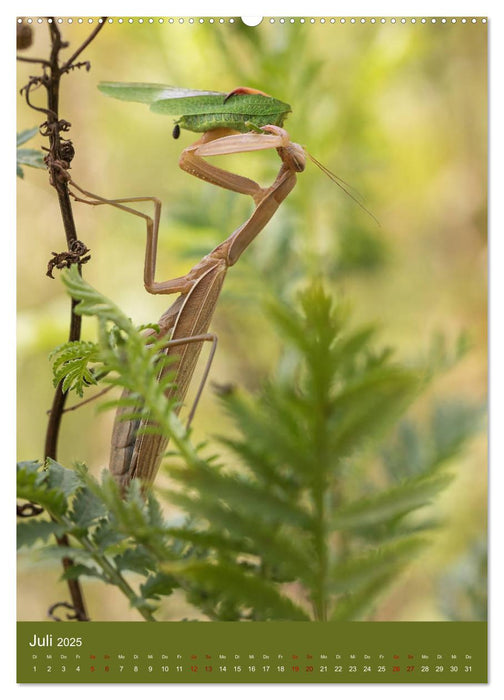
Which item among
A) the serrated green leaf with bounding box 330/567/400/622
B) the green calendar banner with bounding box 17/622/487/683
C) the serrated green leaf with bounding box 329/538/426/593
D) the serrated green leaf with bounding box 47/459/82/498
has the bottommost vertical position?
the green calendar banner with bounding box 17/622/487/683

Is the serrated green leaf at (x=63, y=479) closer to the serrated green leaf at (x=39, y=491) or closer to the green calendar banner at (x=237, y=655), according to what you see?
the serrated green leaf at (x=39, y=491)

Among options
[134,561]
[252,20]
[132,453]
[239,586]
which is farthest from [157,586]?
[252,20]

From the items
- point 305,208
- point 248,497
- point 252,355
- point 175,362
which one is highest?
point 305,208

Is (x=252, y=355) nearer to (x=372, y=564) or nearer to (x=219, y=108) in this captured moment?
(x=219, y=108)

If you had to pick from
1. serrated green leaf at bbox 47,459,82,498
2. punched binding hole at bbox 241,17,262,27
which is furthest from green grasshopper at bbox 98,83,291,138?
serrated green leaf at bbox 47,459,82,498

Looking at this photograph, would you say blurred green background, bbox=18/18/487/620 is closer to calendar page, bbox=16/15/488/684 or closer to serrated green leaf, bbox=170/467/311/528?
calendar page, bbox=16/15/488/684

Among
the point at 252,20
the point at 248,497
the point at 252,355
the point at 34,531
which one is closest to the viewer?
the point at 248,497

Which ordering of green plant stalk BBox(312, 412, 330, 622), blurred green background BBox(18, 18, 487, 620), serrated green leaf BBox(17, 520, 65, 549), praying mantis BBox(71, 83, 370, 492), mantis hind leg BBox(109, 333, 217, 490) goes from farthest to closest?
blurred green background BBox(18, 18, 487, 620) < mantis hind leg BBox(109, 333, 217, 490) < praying mantis BBox(71, 83, 370, 492) < serrated green leaf BBox(17, 520, 65, 549) < green plant stalk BBox(312, 412, 330, 622)
